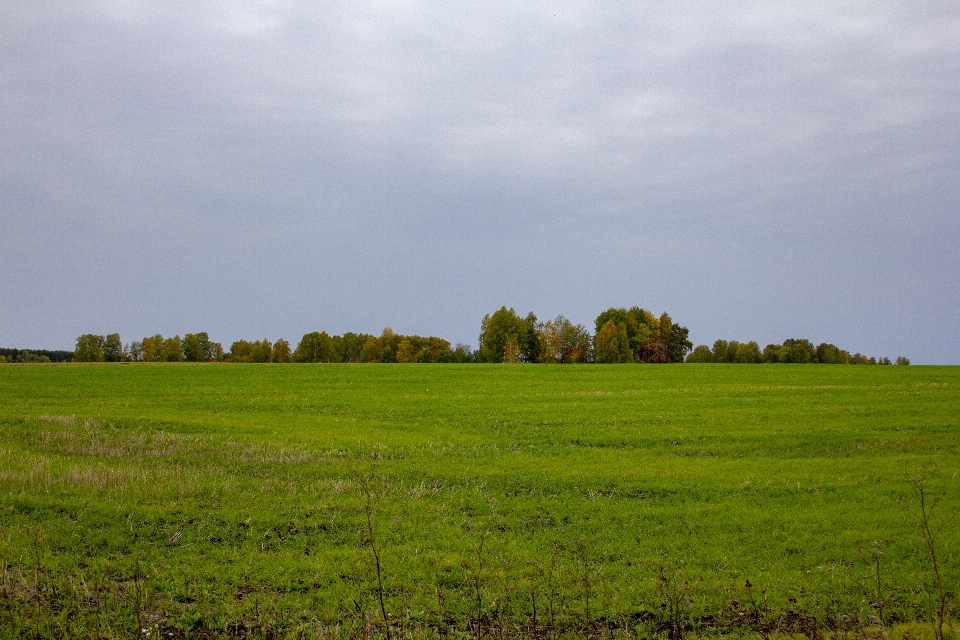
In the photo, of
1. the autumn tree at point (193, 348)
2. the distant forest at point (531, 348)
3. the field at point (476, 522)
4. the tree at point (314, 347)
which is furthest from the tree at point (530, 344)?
the field at point (476, 522)

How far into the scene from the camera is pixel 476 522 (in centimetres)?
1416

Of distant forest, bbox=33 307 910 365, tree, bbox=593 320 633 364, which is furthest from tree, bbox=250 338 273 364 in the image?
tree, bbox=593 320 633 364

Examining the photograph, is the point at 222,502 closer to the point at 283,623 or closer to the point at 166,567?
the point at 166,567

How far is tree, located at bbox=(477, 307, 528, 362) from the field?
8926cm

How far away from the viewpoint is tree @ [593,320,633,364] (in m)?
121

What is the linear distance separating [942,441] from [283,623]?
2623 centimetres

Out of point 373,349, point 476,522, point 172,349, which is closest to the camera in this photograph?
point 476,522

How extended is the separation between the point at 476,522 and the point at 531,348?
11683cm

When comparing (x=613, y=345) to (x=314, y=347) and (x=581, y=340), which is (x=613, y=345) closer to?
(x=581, y=340)

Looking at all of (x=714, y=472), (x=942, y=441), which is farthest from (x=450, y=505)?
(x=942, y=441)

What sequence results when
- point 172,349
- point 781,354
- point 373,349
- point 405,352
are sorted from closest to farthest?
point 781,354 → point 172,349 → point 405,352 → point 373,349

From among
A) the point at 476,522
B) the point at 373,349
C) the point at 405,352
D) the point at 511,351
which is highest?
the point at 511,351

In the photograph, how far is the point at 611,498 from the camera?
16.6m

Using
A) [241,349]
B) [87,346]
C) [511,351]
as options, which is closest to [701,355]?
[511,351]
